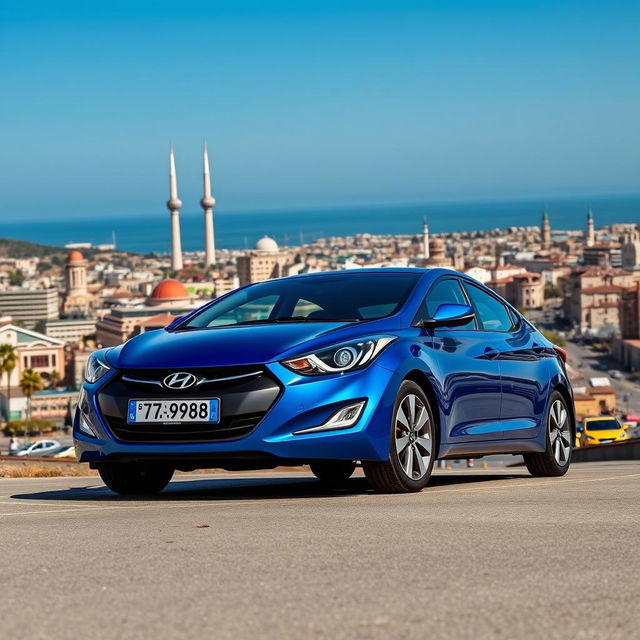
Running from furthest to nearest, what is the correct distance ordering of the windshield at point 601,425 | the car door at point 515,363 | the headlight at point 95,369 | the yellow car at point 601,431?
the windshield at point 601,425 < the yellow car at point 601,431 < the car door at point 515,363 < the headlight at point 95,369

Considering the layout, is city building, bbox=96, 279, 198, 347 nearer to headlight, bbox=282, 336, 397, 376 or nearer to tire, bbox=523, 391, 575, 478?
tire, bbox=523, 391, 575, 478

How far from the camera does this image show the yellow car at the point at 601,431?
122 ft

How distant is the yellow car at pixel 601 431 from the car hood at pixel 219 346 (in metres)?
30.1

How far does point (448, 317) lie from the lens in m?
7.82

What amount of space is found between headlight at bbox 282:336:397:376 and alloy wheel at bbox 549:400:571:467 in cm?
265

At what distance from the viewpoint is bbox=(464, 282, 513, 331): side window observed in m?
8.83

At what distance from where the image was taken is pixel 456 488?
26.8ft

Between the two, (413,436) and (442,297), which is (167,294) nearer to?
(442,297)

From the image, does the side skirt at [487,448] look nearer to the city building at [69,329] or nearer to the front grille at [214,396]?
the front grille at [214,396]

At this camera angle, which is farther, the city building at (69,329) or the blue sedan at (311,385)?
the city building at (69,329)

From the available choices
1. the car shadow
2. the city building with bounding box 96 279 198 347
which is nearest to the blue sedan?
the car shadow

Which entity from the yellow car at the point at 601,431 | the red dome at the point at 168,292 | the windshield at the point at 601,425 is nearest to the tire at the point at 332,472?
the yellow car at the point at 601,431

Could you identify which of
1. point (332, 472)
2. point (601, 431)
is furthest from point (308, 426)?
point (601, 431)

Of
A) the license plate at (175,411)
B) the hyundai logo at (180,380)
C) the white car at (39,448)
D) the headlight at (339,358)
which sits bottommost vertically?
the white car at (39,448)
